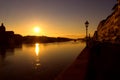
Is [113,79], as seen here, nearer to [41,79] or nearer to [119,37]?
[41,79]

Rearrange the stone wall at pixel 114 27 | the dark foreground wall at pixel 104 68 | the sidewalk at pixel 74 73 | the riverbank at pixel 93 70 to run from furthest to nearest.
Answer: the stone wall at pixel 114 27, the sidewalk at pixel 74 73, the riverbank at pixel 93 70, the dark foreground wall at pixel 104 68

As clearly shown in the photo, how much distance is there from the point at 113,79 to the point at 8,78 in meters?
16.2

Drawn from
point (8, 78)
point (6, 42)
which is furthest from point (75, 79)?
point (6, 42)

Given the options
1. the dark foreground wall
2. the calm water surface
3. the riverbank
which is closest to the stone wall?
the calm water surface

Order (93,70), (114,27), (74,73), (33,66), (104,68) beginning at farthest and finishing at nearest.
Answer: (114,27), (33,66), (104,68), (93,70), (74,73)

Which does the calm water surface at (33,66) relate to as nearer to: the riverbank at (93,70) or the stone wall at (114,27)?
the riverbank at (93,70)

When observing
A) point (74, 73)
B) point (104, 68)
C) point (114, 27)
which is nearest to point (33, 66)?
point (104, 68)

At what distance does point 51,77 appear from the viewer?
22125 millimetres

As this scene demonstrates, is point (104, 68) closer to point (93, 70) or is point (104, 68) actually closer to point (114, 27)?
point (93, 70)

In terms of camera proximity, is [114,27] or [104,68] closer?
[104,68]

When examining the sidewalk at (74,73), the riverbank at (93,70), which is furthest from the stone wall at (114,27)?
the sidewalk at (74,73)

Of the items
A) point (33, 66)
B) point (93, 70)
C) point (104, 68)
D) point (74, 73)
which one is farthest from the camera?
point (33, 66)

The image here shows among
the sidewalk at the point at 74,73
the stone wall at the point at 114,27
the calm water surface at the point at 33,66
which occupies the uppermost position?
the stone wall at the point at 114,27

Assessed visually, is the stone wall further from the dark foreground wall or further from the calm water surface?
the dark foreground wall
